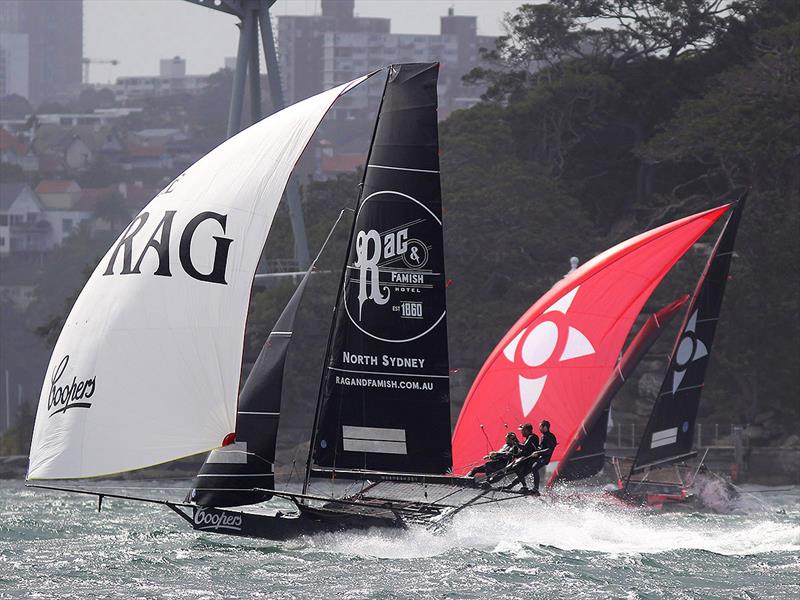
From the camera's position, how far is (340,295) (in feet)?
48.4

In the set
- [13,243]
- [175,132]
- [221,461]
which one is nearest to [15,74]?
[175,132]

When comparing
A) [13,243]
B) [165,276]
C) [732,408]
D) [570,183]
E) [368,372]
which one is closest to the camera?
[165,276]

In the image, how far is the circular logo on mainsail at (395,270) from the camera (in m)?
14.6

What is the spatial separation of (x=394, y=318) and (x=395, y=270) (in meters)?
0.43

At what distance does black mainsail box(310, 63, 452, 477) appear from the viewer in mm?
14594

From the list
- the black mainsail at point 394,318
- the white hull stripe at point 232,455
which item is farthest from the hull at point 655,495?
the white hull stripe at point 232,455

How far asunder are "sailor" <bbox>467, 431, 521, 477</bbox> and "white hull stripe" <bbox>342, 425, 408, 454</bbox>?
979 mm

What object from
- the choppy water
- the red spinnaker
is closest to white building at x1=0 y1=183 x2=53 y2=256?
the red spinnaker

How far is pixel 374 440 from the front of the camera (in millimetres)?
14773

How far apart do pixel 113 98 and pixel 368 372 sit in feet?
439

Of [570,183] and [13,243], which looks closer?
[570,183]

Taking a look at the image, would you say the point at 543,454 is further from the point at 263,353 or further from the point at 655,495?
the point at 655,495

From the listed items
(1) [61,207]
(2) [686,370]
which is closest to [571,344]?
(2) [686,370]

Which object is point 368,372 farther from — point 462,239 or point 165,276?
point 462,239
